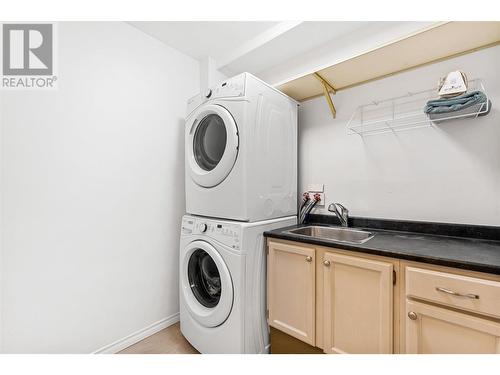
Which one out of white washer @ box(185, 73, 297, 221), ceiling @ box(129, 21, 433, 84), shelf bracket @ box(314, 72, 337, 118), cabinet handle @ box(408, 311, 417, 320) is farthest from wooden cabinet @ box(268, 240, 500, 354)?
ceiling @ box(129, 21, 433, 84)

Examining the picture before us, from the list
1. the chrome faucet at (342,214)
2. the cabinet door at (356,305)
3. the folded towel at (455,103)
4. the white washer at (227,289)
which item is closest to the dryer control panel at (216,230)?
the white washer at (227,289)

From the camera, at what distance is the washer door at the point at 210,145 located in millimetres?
1537

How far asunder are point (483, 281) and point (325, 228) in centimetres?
98

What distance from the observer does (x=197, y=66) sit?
2289 millimetres

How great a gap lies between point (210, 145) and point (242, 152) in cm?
45

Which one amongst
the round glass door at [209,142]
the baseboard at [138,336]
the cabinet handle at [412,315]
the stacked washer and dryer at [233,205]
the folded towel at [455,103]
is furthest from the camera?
the round glass door at [209,142]

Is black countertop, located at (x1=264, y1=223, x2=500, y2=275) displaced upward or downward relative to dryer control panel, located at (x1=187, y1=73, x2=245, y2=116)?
downward

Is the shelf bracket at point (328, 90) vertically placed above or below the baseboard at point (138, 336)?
above

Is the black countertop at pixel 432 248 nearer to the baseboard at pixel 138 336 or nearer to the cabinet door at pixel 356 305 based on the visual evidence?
the cabinet door at pixel 356 305

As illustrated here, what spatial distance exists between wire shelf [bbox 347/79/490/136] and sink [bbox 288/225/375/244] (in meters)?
0.73

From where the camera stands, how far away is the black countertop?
943 mm

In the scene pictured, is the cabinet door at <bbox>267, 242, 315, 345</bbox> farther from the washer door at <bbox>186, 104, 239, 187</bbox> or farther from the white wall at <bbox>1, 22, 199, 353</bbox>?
the white wall at <bbox>1, 22, 199, 353</bbox>
